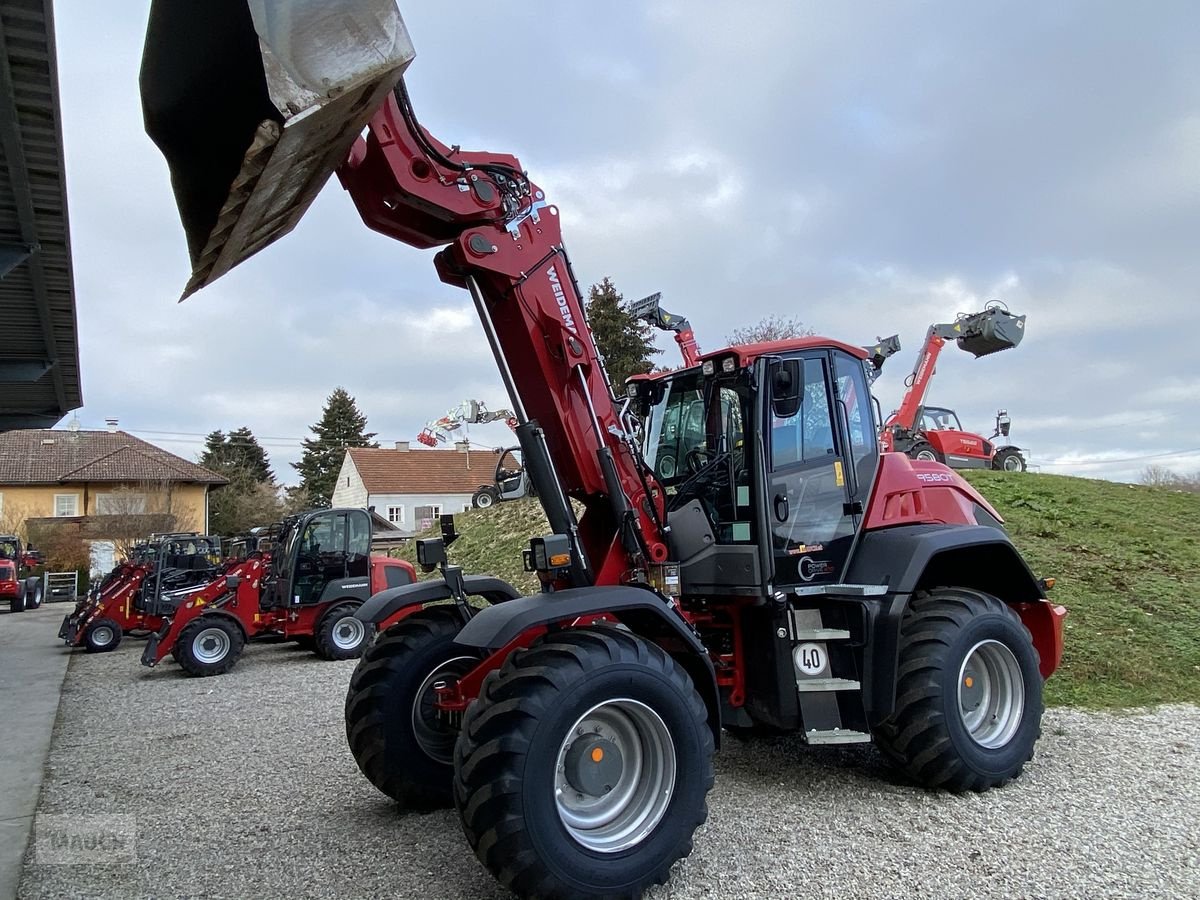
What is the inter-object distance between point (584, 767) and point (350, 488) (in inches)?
1999

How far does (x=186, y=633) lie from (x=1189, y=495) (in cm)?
1856

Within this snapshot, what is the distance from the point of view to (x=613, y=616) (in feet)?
15.0

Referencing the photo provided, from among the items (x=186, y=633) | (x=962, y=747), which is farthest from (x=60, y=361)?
Result: (x=962, y=747)

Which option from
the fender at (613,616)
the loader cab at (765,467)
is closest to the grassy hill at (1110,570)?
the loader cab at (765,467)

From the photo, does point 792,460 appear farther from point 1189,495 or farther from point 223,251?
point 1189,495

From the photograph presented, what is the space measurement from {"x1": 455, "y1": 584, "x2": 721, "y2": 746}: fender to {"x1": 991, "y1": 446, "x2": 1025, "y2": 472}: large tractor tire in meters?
20.4

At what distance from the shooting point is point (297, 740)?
747cm

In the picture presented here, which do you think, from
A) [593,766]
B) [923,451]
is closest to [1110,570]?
[923,451]

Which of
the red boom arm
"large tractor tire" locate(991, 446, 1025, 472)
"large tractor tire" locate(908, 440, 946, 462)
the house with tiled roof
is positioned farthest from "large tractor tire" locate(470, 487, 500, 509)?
the house with tiled roof

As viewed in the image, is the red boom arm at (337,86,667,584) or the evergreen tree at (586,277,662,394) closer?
the red boom arm at (337,86,667,584)

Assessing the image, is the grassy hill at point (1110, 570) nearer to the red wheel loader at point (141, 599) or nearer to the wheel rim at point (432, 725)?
the red wheel loader at point (141, 599)

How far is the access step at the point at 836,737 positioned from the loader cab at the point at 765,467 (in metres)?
0.84

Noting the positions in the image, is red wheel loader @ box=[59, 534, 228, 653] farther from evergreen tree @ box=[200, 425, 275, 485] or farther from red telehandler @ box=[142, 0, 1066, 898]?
evergreen tree @ box=[200, 425, 275, 485]

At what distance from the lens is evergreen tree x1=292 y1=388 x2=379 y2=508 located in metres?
59.1
